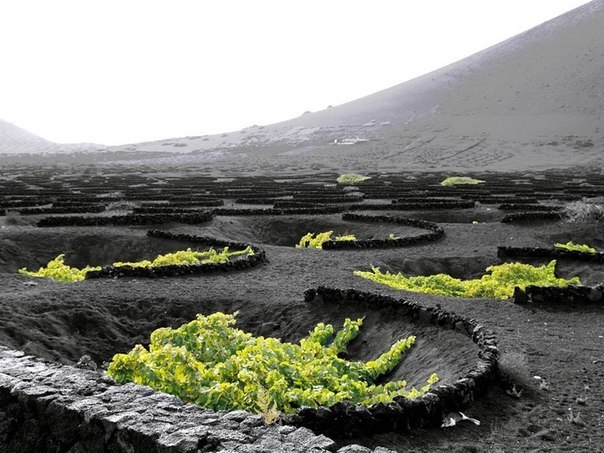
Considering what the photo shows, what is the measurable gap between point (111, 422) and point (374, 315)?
267 inches

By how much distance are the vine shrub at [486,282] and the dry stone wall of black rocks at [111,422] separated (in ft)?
28.5

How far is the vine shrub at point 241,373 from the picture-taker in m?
6.30

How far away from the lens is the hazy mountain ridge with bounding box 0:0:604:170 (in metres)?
87.2

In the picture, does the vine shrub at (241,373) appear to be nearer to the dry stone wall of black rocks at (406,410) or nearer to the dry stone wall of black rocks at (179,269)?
the dry stone wall of black rocks at (406,410)

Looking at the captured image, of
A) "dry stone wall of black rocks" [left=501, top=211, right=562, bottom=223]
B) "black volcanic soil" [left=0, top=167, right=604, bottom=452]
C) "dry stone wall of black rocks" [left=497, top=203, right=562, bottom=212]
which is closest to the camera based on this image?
"black volcanic soil" [left=0, top=167, right=604, bottom=452]

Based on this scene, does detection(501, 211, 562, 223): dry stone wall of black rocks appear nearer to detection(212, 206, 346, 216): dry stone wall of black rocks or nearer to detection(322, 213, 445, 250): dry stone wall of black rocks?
detection(322, 213, 445, 250): dry stone wall of black rocks

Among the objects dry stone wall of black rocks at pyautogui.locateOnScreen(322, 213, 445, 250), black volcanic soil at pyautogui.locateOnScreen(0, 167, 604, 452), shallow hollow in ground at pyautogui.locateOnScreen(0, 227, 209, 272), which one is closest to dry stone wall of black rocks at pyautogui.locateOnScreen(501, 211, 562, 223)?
black volcanic soil at pyautogui.locateOnScreen(0, 167, 604, 452)

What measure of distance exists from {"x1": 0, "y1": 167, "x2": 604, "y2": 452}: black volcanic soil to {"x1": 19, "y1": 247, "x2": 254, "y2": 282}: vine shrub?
84cm

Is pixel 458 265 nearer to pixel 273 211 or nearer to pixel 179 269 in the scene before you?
pixel 179 269

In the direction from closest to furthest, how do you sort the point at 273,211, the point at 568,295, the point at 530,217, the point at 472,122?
the point at 568,295, the point at 530,217, the point at 273,211, the point at 472,122

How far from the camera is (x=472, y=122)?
106562 mm

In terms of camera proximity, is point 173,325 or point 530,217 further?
point 530,217

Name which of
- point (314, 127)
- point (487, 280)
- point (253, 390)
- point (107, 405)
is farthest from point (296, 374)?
point (314, 127)

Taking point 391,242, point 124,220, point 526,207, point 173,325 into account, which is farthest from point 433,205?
point 173,325
